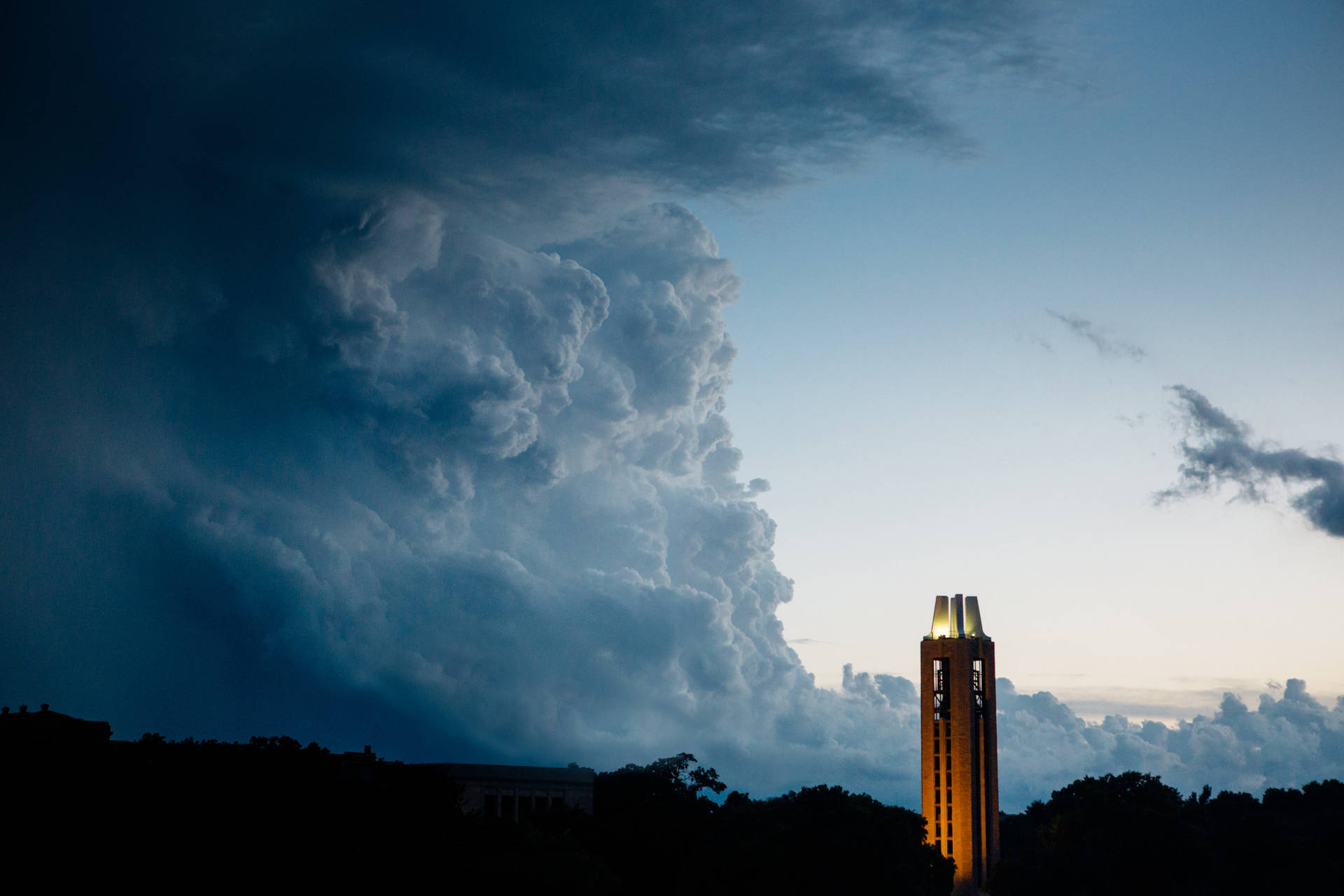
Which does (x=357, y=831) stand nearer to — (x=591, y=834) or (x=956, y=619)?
(x=591, y=834)

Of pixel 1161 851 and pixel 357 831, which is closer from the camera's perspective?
pixel 357 831

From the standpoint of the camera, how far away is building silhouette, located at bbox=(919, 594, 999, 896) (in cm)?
13938

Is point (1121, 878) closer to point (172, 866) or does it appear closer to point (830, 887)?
point (830, 887)

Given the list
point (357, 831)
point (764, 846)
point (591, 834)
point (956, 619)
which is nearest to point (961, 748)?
point (956, 619)

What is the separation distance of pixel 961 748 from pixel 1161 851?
27076 millimetres

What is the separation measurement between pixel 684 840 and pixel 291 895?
56908 mm

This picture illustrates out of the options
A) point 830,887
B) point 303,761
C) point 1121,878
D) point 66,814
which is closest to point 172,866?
point 66,814

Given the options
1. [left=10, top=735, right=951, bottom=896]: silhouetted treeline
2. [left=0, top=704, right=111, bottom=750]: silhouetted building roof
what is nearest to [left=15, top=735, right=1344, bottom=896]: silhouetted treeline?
[left=10, top=735, right=951, bottom=896]: silhouetted treeline

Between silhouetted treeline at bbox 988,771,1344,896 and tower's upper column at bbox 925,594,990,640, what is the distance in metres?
20.3

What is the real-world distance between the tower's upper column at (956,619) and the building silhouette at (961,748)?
0.12 meters

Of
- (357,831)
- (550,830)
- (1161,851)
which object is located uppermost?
(357,831)

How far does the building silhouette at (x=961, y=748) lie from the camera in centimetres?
13938

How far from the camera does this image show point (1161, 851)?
117500 millimetres

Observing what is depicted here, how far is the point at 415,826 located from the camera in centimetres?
7331
